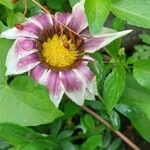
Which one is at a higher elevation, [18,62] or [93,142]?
[18,62]

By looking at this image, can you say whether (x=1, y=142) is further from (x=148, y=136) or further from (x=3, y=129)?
(x=148, y=136)

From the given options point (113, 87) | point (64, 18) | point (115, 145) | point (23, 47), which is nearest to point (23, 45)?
point (23, 47)

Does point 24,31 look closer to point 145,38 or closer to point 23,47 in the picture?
point 23,47

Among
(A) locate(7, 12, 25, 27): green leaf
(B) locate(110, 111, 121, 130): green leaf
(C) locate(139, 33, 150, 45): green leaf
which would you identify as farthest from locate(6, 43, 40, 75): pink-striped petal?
(C) locate(139, 33, 150, 45): green leaf

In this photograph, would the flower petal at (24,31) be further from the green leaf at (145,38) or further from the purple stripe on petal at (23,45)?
the green leaf at (145,38)

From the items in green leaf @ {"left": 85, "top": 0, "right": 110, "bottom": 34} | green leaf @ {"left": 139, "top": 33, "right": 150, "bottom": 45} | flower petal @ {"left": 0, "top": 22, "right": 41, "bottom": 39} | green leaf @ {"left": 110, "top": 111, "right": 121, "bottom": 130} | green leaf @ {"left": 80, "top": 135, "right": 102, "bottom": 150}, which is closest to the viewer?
green leaf @ {"left": 85, "top": 0, "right": 110, "bottom": 34}

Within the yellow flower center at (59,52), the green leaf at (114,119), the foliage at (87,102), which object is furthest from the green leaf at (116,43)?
→ the green leaf at (114,119)

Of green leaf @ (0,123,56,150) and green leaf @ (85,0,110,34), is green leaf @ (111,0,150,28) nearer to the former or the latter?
green leaf @ (85,0,110,34)
